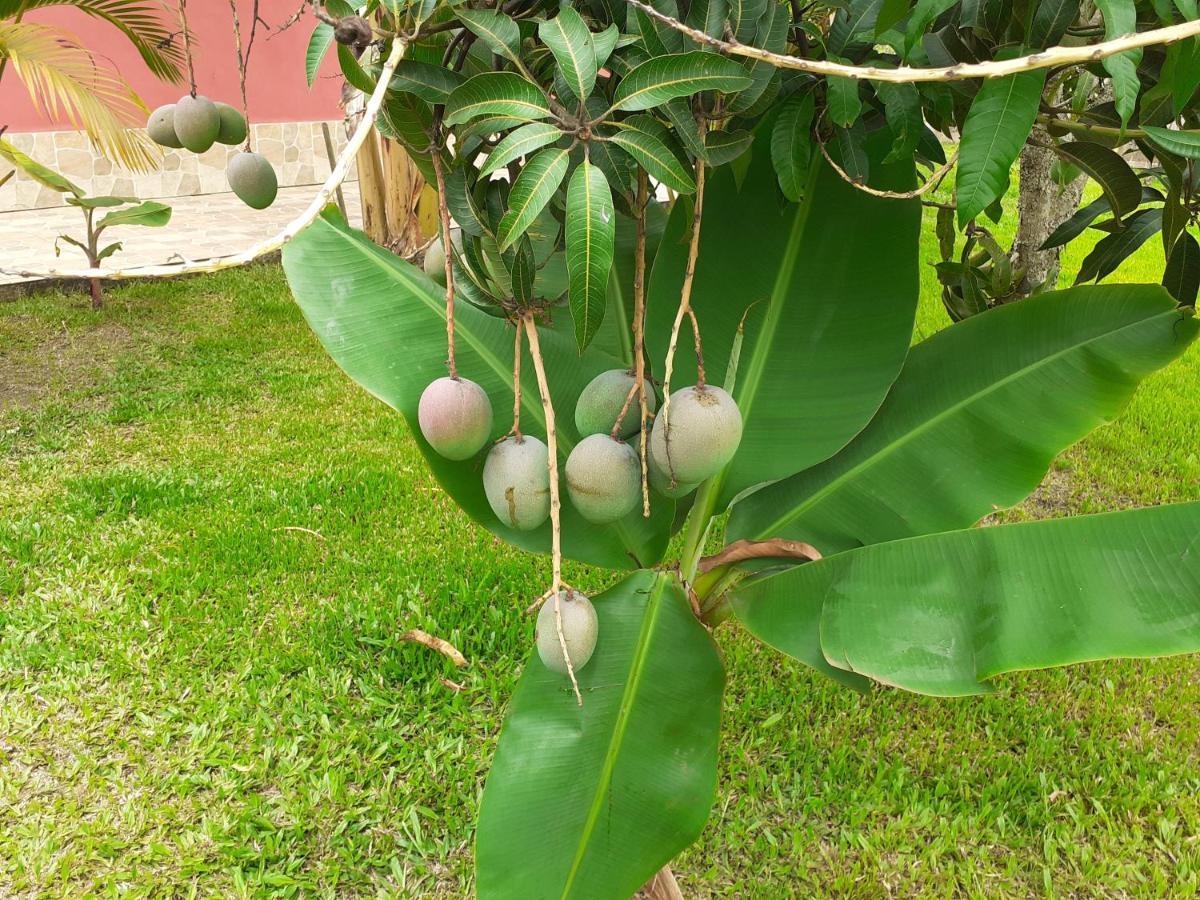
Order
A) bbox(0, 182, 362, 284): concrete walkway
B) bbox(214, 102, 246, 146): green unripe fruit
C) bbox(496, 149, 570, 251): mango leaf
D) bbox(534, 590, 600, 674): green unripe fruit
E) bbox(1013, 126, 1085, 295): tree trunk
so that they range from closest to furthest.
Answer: bbox(496, 149, 570, 251): mango leaf, bbox(534, 590, 600, 674): green unripe fruit, bbox(214, 102, 246, 146): green unripe fruit, bbox(1013, 126, 1085, 295): tree trunk, bbox(0, 182, 362, 284): concrete walkway

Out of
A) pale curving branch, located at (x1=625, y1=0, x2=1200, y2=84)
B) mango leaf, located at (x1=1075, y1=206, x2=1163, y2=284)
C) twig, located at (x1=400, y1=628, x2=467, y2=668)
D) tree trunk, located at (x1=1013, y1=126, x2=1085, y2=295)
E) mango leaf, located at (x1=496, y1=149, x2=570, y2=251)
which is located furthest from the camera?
twig, located at (x1=400, y1=628, x2=467, y2=668)

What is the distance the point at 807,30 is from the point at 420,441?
1.93 ft

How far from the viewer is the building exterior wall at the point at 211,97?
6.27 metres

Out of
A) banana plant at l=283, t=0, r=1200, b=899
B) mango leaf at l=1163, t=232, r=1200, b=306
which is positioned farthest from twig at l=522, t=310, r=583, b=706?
mango leaf at l=1163, t=232, r=1200, b=306

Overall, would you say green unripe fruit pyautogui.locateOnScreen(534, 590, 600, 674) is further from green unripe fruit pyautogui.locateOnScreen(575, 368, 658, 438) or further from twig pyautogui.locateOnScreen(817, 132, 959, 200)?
twig pyautogui.locateOnScreen(817, 132, 959, 200)

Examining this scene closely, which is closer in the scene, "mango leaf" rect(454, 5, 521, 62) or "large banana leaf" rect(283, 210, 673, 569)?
"mango leaf" rect(454, 5, 521, 62)

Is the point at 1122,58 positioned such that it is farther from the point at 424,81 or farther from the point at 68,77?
the point at 68,77

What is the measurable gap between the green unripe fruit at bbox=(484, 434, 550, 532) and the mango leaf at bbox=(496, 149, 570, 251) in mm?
243

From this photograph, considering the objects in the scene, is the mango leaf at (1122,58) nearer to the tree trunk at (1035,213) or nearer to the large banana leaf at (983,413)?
the large banana leaf at (983,413)

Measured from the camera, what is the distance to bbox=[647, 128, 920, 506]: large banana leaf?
1.16m

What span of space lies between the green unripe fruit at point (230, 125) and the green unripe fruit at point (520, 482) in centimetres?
43

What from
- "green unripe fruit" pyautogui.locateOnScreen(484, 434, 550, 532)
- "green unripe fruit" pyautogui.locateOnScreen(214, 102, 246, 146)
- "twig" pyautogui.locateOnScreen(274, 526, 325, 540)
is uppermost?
"green unripe fruit" pyautogui.locateOnScreen(214, 102, 246, 146)

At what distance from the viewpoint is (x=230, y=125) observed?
3.09 ft

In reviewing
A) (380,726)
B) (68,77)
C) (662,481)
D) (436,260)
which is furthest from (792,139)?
(68,77)
